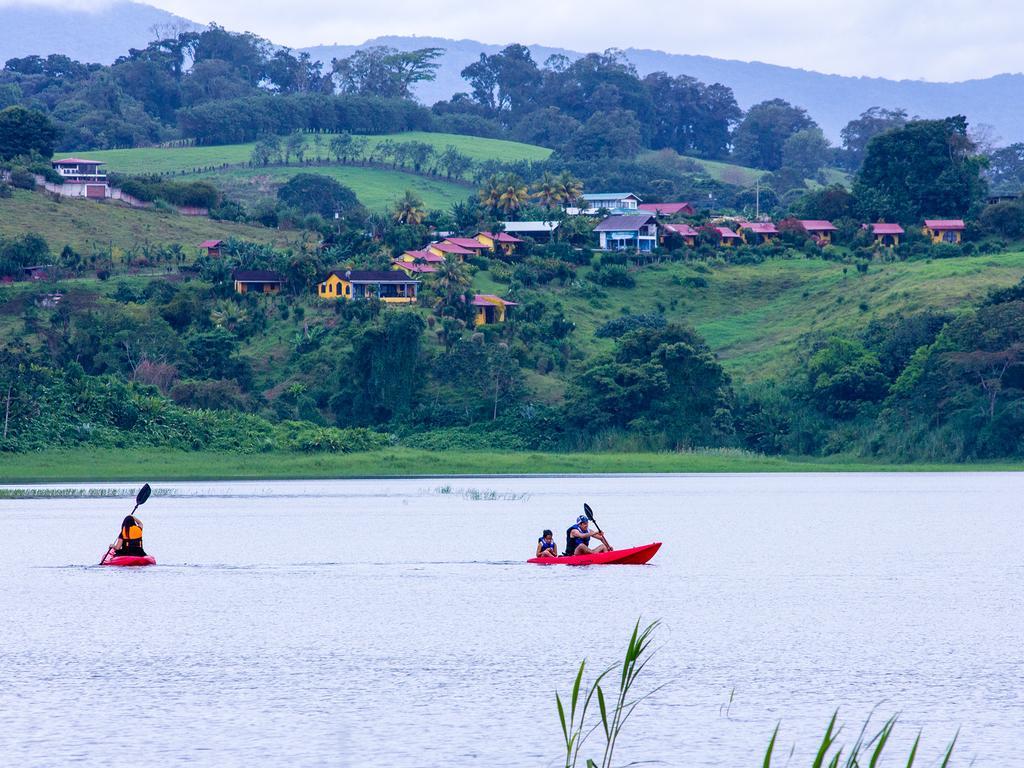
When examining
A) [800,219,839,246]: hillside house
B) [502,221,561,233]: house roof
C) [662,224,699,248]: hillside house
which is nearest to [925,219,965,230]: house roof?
[800,219,839,246]: hillside house

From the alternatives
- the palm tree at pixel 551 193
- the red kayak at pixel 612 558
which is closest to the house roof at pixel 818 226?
the palm tree at pixel 551 193

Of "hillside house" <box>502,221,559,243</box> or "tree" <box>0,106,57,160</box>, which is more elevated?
"tree" <box>0,106,57,160</box>

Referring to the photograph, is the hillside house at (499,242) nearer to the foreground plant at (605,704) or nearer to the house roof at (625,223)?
the house roof at (625,223)

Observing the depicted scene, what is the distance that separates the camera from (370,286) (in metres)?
138

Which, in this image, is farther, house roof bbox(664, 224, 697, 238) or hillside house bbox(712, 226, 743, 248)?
hillside house bbox(712, 226, 743, 248)

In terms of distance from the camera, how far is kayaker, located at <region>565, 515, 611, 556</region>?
169 ft

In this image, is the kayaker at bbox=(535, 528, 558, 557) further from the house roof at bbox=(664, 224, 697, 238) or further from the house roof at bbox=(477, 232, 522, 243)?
the house roof at bbox=(664, 224, 697, 238)

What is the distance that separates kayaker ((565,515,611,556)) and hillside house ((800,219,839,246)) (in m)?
119

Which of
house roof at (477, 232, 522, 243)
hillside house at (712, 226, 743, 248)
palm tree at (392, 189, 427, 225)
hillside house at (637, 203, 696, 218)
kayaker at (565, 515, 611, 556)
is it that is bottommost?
kayaker at (565, 515, 611, 556)

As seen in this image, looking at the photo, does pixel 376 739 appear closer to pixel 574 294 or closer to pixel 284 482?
pixel 284 482

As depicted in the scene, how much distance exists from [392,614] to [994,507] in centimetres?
4649

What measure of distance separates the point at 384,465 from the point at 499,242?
2154 inches

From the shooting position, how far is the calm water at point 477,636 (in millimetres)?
29734

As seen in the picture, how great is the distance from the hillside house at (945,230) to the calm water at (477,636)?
87916 mm
